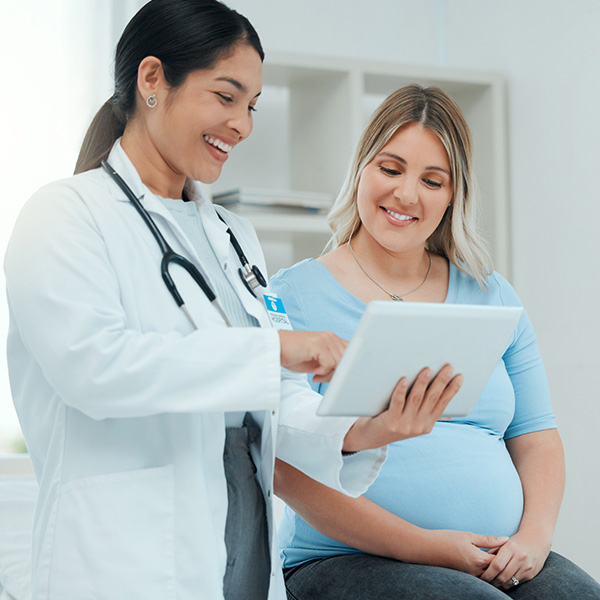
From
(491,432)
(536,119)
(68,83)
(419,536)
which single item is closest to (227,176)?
(68,83)

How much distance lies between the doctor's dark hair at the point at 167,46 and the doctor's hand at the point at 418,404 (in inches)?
22.1

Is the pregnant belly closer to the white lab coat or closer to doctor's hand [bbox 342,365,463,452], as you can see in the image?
doctor's hand [bbox 342,365,463,452]

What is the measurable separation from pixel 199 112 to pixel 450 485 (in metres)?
0.81

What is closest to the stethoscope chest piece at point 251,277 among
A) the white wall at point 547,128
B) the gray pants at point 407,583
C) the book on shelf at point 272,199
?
the gray pants at point 407,583

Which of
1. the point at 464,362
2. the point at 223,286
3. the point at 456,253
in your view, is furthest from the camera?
the point at 456,253

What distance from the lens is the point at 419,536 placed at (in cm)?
133

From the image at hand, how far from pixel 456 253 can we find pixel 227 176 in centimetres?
108

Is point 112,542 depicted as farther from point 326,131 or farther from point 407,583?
point 326,131

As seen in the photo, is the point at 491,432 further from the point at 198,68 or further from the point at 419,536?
the point at 198,68

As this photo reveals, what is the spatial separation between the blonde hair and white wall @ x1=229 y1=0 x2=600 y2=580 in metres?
0.73

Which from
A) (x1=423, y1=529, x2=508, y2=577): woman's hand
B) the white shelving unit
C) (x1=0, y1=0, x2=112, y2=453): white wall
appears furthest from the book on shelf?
(x1=423, y1=529, x2=508, y2=577): woman's hand

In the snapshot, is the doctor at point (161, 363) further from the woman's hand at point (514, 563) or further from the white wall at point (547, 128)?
the white wall at point (547, 128)

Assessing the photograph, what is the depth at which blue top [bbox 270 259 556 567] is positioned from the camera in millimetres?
1411

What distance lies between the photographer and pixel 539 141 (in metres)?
2.59
